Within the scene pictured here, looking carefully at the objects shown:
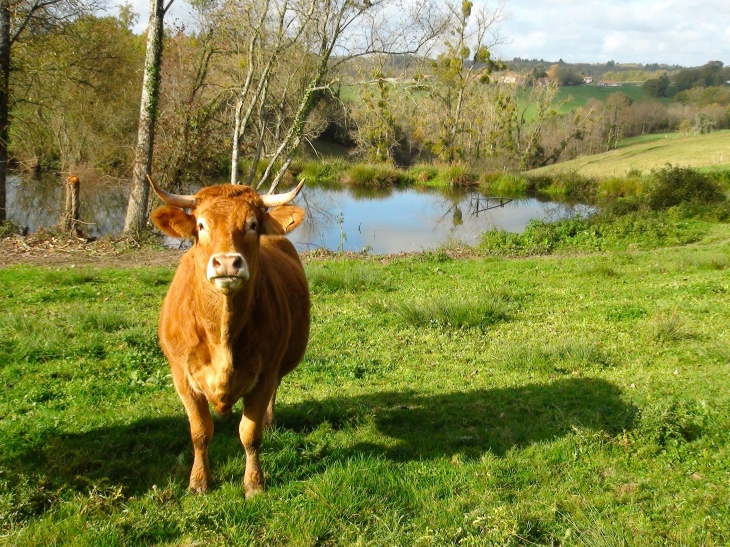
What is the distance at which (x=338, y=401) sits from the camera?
5.92 m

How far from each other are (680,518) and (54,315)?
7950 millimetres

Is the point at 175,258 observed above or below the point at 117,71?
below

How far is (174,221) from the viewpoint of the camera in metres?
4.01

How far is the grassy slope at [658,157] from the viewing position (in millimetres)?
39078

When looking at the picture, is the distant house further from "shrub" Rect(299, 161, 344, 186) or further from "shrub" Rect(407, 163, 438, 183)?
"shrub" Rect(299, 161, 344, 186)

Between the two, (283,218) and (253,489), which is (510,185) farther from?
(253,489)

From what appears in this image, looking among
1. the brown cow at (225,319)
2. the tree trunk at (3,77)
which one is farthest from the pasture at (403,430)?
the tree trunk at (3,77)

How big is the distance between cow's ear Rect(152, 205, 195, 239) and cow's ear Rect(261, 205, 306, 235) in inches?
20.5

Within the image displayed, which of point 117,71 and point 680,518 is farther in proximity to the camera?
point 117,71

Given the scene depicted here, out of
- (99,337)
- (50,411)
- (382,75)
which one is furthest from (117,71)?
(50,411)

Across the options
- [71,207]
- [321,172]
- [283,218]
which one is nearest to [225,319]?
[283,218]

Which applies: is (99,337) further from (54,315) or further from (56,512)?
(56,512)

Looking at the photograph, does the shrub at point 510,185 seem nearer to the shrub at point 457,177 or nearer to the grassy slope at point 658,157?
the shrub at point 457,177

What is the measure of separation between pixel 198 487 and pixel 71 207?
13.2 metres
